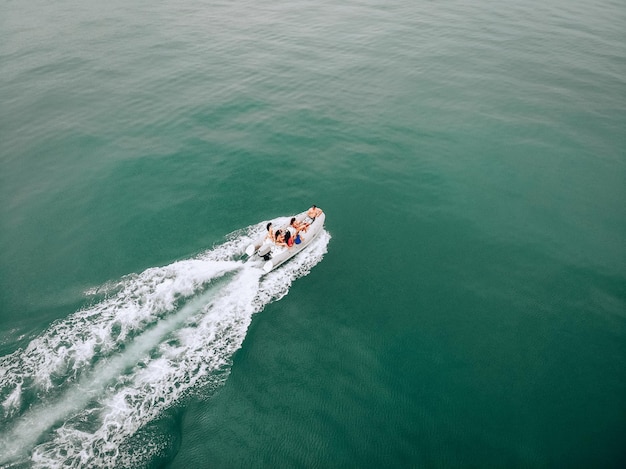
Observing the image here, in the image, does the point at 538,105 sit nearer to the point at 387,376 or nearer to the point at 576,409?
the point at 576,409

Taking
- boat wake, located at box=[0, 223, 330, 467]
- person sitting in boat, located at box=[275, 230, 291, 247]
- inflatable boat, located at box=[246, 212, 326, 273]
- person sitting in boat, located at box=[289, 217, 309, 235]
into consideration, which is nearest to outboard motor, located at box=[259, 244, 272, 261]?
inflatable boat, located at box=[246, 212, 326, 273]

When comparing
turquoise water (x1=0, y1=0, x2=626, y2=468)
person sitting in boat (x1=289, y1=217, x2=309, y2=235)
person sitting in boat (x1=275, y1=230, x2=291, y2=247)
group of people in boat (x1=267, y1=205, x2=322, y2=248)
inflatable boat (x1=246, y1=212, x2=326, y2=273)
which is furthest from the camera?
person sitting in boat (x1=289, y1=217, x2=309, y2=235)

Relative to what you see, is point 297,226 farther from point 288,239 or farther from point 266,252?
point 266,252

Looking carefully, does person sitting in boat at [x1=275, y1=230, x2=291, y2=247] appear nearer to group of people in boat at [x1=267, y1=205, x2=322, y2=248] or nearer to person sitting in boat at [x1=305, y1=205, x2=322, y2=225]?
group of people in boat at [x1=267, y1=205, x2=322, y2=248]

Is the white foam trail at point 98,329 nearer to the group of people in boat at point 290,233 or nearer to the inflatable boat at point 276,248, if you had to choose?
the inflatable boat at point 276,248

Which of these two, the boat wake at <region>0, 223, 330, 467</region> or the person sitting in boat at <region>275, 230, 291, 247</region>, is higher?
the person sitting in boat at <region>275, 230, 291, 247</region>

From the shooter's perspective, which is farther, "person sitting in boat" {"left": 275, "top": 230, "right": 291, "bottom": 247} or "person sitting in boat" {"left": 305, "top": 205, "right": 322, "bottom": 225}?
"person sitting in boat" {"left": 305, "top": 205, "right": 322, "bottom": 225}

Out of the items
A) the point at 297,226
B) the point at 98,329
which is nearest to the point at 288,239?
the point at 297,226

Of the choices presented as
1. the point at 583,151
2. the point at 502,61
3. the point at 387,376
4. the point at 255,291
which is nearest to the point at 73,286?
the point at 255,291

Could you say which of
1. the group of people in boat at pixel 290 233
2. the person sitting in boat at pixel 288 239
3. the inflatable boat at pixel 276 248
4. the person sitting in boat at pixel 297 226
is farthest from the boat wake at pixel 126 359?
the person sitting in boat at pixel 297 226
